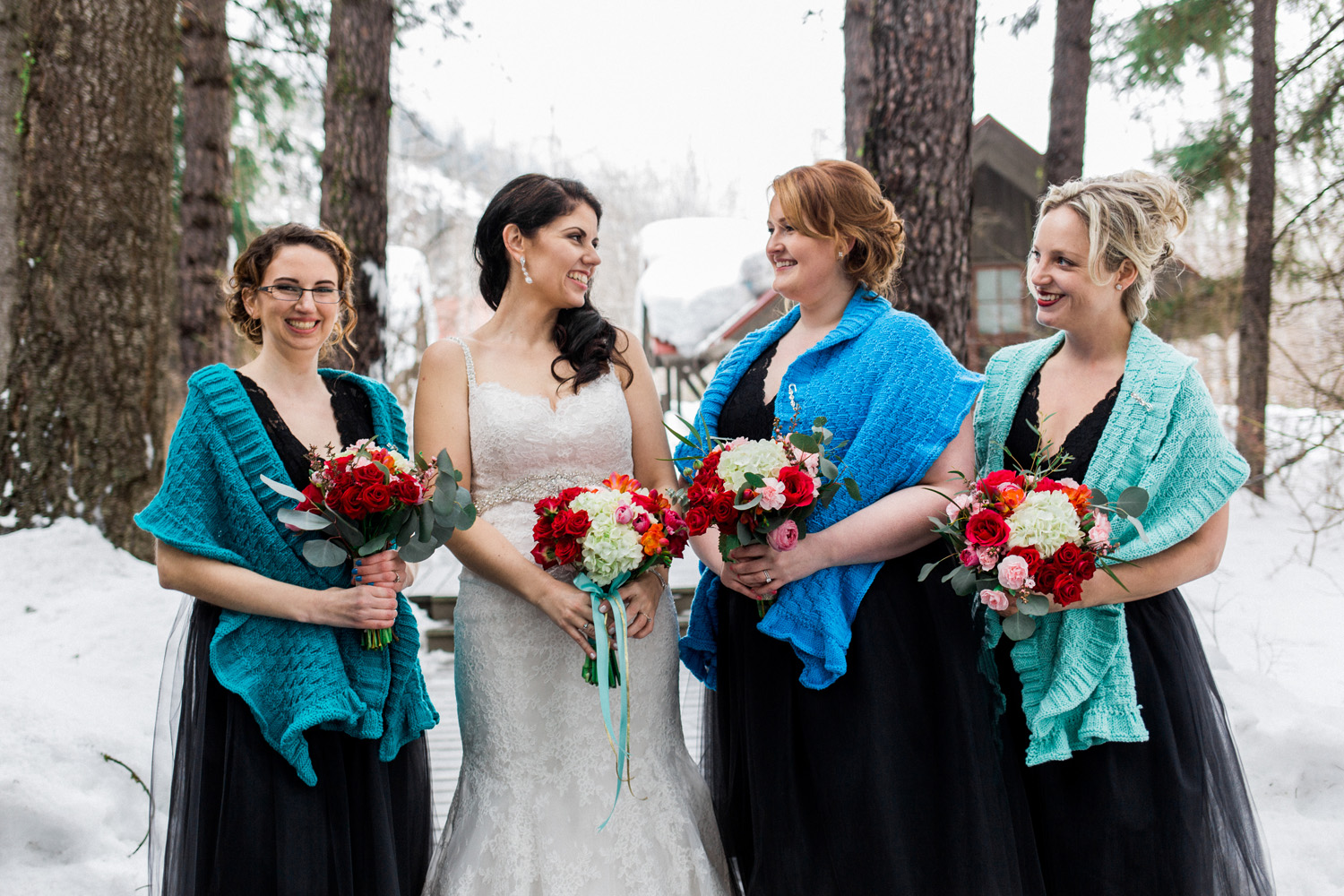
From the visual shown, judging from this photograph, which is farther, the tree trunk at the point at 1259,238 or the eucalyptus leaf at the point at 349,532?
the tree trunk at the point at 1259,238

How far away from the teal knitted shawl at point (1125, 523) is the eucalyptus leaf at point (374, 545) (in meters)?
1.59

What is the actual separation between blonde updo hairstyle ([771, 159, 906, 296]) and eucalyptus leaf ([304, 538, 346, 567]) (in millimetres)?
1495

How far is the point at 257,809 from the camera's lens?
227 cm

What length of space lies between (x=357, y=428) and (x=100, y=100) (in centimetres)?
319

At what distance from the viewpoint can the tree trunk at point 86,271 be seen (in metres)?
4.45

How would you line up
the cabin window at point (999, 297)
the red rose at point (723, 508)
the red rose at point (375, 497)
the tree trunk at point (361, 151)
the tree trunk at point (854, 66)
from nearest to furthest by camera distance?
the red rose at point (375, 497)
the red rose at point (723, 508)
the tree trunk at point (361, 151)
the tree trunk at point (854, 66)
the cabin window at point (999, 297)

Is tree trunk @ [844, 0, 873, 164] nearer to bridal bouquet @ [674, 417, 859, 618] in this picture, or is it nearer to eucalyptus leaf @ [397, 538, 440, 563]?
bridal bouquet @ [674, 417, 859, 618]

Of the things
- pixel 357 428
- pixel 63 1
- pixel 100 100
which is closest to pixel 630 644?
pixel 357 428

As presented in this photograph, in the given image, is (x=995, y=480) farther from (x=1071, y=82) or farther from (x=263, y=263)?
(x=1071, y=82)

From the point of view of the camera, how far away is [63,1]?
4.48 m

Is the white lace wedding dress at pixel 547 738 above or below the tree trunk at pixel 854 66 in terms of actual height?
below

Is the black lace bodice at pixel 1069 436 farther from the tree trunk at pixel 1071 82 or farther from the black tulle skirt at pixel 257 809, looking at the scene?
the tree trunk at pixel 1071 82

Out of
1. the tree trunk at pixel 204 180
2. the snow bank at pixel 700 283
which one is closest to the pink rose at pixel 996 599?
the tree trunk at pixel 204 180

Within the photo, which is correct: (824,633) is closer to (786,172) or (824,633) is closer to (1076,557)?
(1076,557)
